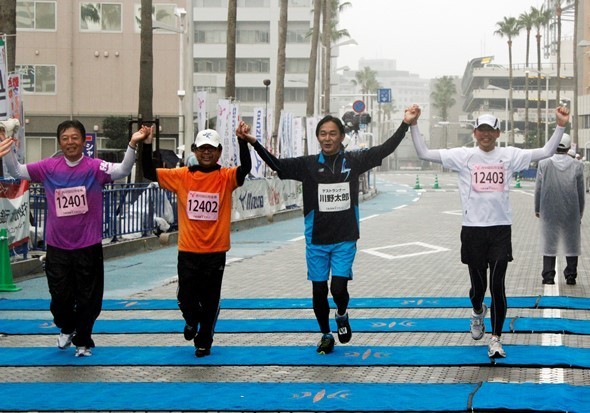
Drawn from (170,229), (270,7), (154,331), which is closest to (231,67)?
(170,229)

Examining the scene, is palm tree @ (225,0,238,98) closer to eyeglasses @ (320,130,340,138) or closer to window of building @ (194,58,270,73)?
eyeglasses @ (320,130,340,138)

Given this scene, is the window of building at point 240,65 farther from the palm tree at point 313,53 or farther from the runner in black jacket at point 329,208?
the runner in black jacket at point 329,208

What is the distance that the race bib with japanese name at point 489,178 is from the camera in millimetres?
8875

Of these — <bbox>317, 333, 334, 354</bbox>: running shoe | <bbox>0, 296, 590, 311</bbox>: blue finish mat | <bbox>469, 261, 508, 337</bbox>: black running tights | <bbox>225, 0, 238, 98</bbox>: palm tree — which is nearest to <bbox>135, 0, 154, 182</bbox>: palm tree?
<bbox>225, 0, 238, 98</bbox>: palm tree

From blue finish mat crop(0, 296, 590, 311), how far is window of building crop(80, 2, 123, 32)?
45.5 metres

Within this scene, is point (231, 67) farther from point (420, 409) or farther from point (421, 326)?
point (420, 409)

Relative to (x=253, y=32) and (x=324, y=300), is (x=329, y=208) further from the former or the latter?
(x=253, y=32)

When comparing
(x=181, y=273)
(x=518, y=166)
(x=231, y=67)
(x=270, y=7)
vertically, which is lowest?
(x=181, y=273)

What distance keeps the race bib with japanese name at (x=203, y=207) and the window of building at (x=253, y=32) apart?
94.7m

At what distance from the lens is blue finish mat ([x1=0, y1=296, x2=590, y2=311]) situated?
39.1ft

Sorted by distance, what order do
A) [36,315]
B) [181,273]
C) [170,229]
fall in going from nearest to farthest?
[181,273] < [36,315] < [170,229]

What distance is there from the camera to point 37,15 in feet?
185

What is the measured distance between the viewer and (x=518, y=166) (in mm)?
8977

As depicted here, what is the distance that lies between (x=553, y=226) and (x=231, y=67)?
74.2ft
